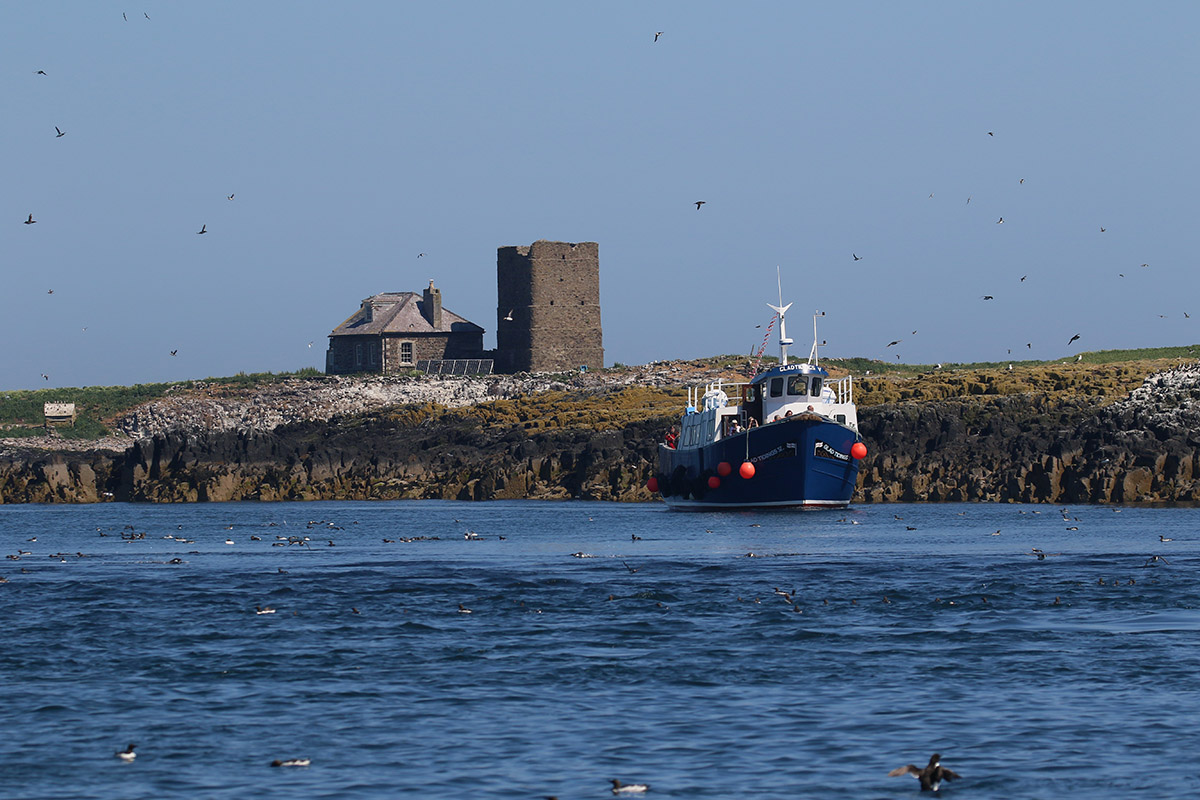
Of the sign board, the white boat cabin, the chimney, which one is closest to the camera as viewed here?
the white boat cabin

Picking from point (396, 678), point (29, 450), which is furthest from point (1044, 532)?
point (29, 450)

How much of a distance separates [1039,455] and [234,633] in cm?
4318

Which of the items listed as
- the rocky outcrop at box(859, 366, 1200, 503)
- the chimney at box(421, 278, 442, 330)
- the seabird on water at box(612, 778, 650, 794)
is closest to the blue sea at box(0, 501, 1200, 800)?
the seabird on water at box(612, 778, 650, 794)

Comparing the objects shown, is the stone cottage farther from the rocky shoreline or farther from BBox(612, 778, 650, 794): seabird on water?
BBox(612, 778, 650, 794): seabird on water

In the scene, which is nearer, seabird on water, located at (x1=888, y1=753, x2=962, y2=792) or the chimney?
seabird on water, located at (x1=888, y1=753, x2=962, y2=792)

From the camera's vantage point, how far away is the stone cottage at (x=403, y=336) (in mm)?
112250

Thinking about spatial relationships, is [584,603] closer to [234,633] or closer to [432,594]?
[432,594]

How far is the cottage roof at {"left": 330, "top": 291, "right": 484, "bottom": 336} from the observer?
112812 millimetres

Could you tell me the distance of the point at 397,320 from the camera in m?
113

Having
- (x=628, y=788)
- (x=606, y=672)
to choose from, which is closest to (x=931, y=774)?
(x=628, y=788)

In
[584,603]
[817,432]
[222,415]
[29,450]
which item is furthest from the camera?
[222,415]

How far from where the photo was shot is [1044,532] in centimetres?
4244

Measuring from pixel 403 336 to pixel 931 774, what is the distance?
100m

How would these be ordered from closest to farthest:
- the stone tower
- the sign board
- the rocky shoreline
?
the rocky shoreline
the sign board
the stone tower
